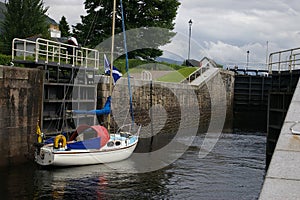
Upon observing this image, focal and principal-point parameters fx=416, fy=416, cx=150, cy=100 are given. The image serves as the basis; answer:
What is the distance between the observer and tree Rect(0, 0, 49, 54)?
1227 inches

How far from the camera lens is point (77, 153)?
44.8 feet

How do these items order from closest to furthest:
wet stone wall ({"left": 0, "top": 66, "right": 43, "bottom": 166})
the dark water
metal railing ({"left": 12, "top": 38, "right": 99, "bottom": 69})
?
the dark water
wet stone wall ({"left": 0, "top": 66, "right": 43, "bottom": 166})
metal railing ({"left": 12, "top": 38, "right": 99, "bottom": 69})

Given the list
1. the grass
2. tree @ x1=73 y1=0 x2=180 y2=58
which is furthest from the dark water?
tree @ x1=73 y1=0 x2=180 y2=58

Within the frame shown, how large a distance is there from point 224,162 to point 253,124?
17448 mm

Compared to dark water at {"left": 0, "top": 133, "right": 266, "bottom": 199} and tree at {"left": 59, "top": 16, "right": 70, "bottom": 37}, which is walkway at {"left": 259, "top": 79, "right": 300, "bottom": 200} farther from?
tree at {"left": 59, "top": 16, "right": 70, "bottom": 37}

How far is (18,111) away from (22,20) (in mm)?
20066

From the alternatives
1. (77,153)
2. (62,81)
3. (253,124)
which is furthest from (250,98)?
(77,153)

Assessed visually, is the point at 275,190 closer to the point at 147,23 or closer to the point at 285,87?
the point at 285,87

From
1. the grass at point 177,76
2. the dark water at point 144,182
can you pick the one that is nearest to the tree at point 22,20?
the grass at point 177,76

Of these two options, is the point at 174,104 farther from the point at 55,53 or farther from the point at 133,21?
the point at 133,21

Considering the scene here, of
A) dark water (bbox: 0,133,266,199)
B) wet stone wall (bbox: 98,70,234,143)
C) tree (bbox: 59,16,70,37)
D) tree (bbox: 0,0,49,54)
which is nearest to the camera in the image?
dark water (bbox: 0,133,266,199)

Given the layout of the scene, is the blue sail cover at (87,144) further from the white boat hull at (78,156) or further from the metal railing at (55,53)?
the metal railing at (55,53)

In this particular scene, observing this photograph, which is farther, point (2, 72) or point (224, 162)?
point (224, 162)

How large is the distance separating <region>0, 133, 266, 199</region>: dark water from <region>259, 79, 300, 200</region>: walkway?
678 cm
